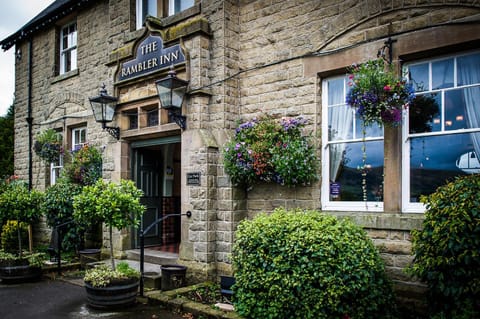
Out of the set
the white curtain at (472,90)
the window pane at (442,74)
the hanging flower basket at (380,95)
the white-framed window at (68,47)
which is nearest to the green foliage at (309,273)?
the hanging flower basket at (380,95)

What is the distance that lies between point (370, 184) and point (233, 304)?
2.64m

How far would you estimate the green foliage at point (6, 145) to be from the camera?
739 inches

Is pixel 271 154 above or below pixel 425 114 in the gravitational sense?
below

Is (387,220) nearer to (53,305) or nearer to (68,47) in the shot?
(53,305)

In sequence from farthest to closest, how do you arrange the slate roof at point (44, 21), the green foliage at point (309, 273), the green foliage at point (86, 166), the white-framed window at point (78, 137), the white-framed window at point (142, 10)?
the slate roof at point (44, 21), the white-framed window at point (78, 137), the green foliage at point (86, 166), the white-framed window at point (142, 10), the green foliage at point (309, 273)

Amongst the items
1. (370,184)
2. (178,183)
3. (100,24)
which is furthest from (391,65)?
(100,24)

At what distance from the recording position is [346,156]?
6273 mm

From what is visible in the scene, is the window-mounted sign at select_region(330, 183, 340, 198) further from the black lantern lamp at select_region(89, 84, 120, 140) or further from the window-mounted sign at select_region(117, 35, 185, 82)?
the black lantern lamp at select_region(89, 84, 120, 140)

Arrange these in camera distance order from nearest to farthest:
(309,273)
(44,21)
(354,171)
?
(309,273) < (354,171) < (44,21)

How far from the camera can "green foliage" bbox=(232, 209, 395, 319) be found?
14.9 feet

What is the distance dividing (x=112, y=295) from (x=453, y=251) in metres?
4.54

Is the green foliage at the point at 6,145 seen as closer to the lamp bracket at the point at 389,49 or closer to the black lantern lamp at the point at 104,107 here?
the black lantern lamp at the point at 104,107

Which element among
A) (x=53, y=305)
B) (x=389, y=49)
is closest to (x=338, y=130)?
(x=389, y=49)

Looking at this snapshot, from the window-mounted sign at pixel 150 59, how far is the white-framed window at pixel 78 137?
312 centimetres
